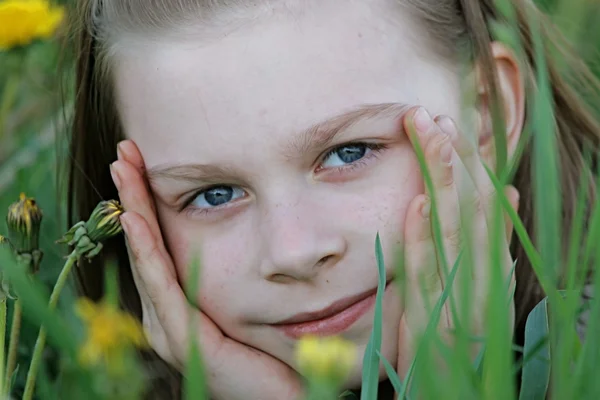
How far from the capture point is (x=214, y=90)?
1.33 meters

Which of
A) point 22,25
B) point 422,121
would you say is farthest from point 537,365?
point 22,25

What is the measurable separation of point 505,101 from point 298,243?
0.40 m

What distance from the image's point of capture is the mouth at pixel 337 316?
1346 millimetres

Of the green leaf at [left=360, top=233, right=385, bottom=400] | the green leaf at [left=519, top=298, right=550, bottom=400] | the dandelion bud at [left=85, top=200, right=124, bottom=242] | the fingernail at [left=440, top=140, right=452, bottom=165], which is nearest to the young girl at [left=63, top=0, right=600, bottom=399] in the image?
the fingernail at [left=440, top=140, right=452, bottom=165]

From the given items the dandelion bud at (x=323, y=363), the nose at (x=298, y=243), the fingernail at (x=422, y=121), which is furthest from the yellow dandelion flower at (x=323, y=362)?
the fingernail at (x=422, y=121)

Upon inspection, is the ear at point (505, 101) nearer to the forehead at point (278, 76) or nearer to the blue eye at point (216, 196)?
the forehead at point (278, 76)

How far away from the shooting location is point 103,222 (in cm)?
130

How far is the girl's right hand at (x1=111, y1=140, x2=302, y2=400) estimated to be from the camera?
1453mm

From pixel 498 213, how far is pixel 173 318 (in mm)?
786

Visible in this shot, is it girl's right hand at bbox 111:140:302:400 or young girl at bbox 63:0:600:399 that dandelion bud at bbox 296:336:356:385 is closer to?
young girl at bbox 63:0:600:399

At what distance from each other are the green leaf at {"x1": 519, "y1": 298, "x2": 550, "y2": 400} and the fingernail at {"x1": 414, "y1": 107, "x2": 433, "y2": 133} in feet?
1.26

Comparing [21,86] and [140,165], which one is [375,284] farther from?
[21,86]

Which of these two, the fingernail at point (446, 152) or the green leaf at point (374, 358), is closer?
the green leaf at point (374, 358)

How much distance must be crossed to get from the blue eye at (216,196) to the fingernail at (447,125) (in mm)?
284
